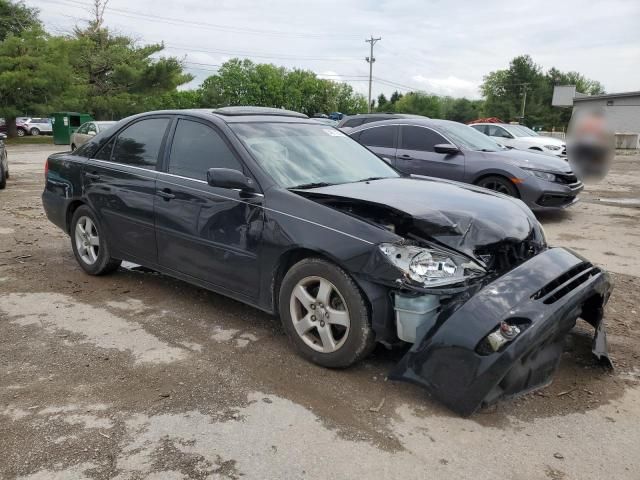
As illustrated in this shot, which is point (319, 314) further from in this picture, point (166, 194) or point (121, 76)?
point (121, 76)

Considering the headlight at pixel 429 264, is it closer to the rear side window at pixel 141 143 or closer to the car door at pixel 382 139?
the rear side window at pixel 141 143

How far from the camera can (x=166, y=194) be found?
4.32 metres

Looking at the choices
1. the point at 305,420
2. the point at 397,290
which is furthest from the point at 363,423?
the point at 397,290

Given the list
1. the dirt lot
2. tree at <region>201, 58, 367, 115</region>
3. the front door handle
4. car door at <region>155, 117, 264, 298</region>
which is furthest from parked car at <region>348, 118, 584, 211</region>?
tree at <region>201, 58, 367, 115</region>

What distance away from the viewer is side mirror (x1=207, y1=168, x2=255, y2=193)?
12.0ft

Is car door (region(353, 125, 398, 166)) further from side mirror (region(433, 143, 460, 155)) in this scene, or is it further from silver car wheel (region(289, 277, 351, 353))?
silver car wheel (region(289, 277, 351, 353))

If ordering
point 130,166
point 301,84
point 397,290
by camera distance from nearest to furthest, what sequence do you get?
point 397,290
point 130,166
point 301,84

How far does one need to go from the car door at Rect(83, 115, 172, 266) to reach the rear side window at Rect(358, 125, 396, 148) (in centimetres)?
517

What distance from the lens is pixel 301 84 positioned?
3056 inches

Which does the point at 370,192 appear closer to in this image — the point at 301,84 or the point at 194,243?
the point at 194,243

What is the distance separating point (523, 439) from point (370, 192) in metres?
1.76

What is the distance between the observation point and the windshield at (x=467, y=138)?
873 centimetres

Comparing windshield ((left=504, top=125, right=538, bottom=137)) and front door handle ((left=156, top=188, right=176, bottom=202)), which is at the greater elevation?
windshield ((left=504, top=125, right=538, bottom=137))

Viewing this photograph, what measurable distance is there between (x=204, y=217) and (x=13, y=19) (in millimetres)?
42543
